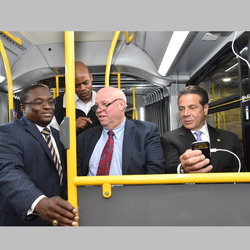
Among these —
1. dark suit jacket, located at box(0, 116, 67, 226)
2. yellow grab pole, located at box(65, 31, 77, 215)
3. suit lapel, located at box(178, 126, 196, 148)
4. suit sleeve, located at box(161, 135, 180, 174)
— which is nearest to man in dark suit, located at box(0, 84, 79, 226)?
dark suit jacket, located at box(0, 116, 67, 226)

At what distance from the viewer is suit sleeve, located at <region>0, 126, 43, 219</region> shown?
1.17 m

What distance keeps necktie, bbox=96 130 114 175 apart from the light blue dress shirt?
0.09ft

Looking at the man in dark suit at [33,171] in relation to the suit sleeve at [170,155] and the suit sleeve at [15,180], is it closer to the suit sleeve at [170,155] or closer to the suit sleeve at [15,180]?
the suit sleeve at [15,180]

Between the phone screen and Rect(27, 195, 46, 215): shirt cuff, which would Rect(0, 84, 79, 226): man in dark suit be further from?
the phone screen

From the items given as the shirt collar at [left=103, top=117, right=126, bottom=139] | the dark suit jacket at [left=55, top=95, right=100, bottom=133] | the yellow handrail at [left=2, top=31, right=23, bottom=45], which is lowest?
the shirt collar at [left=103, top=117, right=126, bottom=139]

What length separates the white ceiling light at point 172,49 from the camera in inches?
101

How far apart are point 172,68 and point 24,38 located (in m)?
2.12

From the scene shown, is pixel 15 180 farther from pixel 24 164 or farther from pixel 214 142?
pixel 214 142

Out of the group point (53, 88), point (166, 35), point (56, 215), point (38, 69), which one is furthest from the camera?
point (53, 88)

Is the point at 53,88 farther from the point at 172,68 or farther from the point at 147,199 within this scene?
the point at 147,199

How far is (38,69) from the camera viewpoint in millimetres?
2865

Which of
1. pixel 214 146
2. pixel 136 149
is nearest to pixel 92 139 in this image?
pixel 136 149

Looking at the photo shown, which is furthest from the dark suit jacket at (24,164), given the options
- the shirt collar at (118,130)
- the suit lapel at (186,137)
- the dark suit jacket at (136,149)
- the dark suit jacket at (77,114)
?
the suit lapel at (186,137)

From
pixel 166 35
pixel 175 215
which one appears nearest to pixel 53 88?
pixel 166 35
